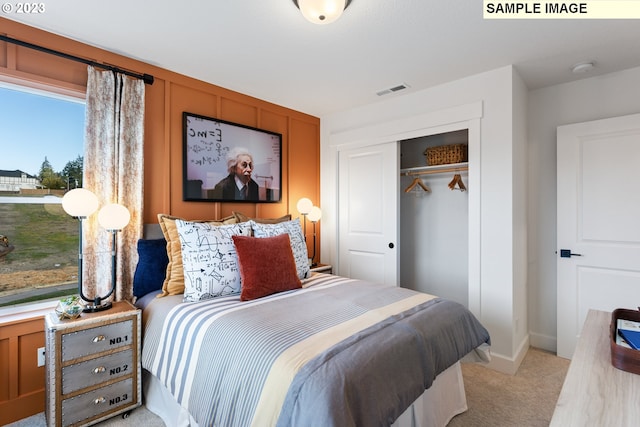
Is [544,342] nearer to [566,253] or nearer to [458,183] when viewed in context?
[566,253]

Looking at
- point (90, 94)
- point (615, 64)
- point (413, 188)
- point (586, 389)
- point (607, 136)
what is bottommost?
point (586, 389)

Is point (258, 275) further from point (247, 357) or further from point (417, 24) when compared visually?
point (417, 24)

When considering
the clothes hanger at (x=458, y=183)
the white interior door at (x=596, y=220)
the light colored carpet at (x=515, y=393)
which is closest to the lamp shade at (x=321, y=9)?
the clothes hanger at (x=458, y=183)

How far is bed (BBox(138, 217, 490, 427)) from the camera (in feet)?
3.72

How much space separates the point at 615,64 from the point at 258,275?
328 centimetres

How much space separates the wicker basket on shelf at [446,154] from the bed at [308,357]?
1.74 meters

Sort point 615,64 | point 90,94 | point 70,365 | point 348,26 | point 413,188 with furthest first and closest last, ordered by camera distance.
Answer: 1. point 413,188
2. point 615,64
3. point 90,94
4. point 348,26
5. point 70,365

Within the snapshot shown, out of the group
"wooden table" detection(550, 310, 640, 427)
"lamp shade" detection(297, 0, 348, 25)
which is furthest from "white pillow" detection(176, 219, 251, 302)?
"wooden table" detection(550, 310, 640, 427)

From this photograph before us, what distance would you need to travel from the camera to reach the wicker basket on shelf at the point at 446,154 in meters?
3.17

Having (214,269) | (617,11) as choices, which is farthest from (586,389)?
(617,11)

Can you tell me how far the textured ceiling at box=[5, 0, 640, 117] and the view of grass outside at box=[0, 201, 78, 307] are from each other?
4.06 ft

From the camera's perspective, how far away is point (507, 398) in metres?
2.17

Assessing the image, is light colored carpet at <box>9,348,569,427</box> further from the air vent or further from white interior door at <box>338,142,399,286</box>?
the air vent

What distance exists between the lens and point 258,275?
80.9 inches
